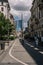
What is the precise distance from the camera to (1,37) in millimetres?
89062

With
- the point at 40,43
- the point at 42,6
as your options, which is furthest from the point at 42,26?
the point at 40,43

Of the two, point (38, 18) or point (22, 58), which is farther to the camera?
point (38, 18)

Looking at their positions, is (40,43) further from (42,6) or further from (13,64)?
(42,6)

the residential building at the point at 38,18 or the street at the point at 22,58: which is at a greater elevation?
the street at the point at 22,58

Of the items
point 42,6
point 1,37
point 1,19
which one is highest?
point 42,6

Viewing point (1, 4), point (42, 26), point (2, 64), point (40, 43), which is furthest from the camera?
point (1, 4)

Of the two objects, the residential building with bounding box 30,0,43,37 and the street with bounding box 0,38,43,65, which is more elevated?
the street with bounding box 0,38,43,65

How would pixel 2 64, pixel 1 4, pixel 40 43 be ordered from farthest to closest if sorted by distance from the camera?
pixel 1 4, pixel 40 43, pixel 2 64

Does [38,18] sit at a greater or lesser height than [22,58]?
lesser

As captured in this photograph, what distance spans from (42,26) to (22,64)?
64.6 meters

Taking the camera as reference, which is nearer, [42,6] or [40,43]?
[40,43]

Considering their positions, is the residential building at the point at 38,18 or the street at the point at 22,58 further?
the residential building at the point at 38,18

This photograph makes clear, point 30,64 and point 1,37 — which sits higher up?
point 30,64

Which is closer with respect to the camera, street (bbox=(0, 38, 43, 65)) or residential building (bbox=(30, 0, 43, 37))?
street (bbox=(0, 38, 43, 65))
